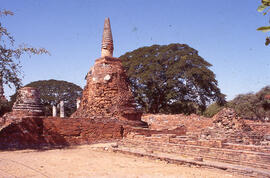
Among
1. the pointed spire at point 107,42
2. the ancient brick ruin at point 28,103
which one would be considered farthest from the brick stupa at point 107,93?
the ancient brick ruin at point 28,103

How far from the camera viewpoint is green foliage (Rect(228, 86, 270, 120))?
29828mm

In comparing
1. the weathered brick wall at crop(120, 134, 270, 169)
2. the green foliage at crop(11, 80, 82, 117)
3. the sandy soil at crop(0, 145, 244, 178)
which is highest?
the green foliage at crop(11, 80, 82, 117)

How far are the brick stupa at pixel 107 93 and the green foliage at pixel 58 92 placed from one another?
21260mm

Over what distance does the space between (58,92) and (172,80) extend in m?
19.0

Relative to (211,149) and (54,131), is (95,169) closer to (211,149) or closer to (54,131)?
(211,149)

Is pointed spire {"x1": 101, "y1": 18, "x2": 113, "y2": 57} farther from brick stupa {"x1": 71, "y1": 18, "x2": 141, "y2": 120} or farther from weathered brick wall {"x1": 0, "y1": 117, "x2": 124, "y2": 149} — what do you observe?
weathered brick wall {"x1": 0, "y1": 117, "x2": 124, "y2": 149}

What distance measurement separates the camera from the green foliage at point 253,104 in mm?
29828

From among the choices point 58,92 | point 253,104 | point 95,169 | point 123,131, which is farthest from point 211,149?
point 58,92

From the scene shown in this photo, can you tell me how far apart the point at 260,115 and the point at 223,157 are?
3163 cm

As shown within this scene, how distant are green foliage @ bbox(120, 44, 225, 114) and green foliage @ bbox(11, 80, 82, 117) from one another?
1316 centimetres

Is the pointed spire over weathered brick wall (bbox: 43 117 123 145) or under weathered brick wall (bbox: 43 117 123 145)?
over

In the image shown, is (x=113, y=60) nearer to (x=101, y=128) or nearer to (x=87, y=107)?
(x=87, y=107)

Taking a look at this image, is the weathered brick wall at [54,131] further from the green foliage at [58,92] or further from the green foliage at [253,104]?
the green foliage at [58,92]

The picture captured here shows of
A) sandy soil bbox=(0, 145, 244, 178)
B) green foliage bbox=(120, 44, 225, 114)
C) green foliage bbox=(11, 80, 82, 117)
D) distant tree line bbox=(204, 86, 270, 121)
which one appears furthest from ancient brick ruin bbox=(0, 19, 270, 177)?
green foliage bbox=(11, 80, 82, 117)
